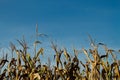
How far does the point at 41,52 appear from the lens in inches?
290

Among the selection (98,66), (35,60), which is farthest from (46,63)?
(98,66)

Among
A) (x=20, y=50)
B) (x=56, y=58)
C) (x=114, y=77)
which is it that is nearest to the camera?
(x=114, y=77)

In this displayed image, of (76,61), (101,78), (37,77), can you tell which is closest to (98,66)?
(101,78)

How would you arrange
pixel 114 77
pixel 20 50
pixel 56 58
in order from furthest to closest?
pixel 20 50
pixel 56 58
pixel 114 77

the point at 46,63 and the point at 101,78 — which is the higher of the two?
the point at 46,63

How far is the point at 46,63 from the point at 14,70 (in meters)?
0.85

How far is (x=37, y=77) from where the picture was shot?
270 inches

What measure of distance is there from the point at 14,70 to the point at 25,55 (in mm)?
554

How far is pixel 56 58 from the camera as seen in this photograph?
681cm

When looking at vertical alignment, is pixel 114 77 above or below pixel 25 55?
below

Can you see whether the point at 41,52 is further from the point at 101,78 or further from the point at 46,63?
the point at 101,78

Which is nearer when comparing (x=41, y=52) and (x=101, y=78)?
(x=101, y=78)

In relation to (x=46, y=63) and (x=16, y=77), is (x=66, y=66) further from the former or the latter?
(x=16, y=77)

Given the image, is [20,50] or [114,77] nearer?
[114,77]
